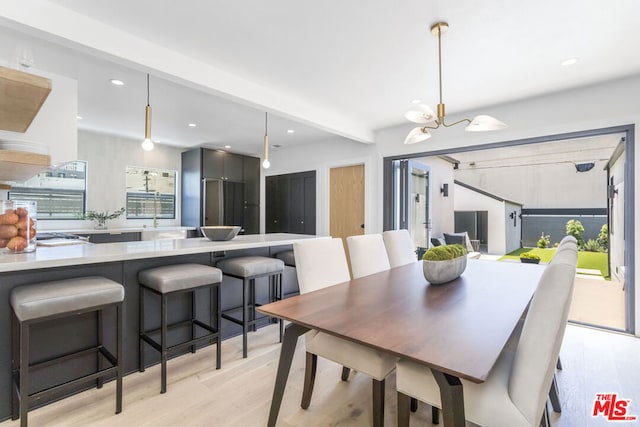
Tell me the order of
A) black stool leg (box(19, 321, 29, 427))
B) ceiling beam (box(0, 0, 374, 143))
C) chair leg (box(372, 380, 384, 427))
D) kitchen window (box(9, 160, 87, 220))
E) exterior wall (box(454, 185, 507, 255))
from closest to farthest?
chair leg (box(372, 380, 384, 427)) < black stool leg (box(19, 321, 29, 427)) < ceiling beam (box(0, 0, 374, 143)) < kitchen window (box(9, 160, 87, 220)) < exterior wall (box(454, 185, 507, 255))

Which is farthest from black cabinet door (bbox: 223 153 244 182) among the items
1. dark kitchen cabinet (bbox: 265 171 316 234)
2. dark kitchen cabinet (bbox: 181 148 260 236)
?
dark kitchen cabinet (bbox: 265 171 316 234)

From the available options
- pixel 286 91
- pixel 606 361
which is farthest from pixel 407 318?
pixel 286 91

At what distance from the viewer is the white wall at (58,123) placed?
7.66ft

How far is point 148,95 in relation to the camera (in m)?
3.31

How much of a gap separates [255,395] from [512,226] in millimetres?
9215

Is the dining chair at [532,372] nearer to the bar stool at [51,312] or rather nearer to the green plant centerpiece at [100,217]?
the bar stool at [51,312]

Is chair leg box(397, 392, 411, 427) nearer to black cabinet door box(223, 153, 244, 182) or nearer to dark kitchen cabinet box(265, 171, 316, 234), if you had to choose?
dark kitchen cabinet box(265, 171, 316, 234)

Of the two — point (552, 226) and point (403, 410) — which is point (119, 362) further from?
point (552, 226)

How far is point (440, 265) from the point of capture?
1.90m

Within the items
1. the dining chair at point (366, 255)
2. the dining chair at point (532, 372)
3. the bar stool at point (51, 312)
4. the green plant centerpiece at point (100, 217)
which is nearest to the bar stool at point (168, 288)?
the bar stool at point (51, 312)

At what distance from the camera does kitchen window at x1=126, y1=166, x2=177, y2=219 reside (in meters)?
5.44

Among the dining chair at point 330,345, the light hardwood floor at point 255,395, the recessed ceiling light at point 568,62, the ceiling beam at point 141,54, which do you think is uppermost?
the recessed ceiling light at point 568,62

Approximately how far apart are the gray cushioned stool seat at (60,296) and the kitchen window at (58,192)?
3.64m

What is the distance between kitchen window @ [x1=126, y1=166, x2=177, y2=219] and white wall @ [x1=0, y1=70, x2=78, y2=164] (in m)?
3.18
